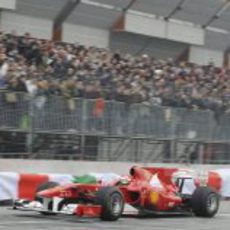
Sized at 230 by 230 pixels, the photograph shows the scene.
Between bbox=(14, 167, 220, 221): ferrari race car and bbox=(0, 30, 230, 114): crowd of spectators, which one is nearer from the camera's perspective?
bbox=(14, 167, 220, 221): ferrari race car

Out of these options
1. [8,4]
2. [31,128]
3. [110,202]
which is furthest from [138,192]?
[8,4]

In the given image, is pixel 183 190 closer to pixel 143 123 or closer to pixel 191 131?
pixel 143 123

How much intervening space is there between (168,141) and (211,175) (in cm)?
170

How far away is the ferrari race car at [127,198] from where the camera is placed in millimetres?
13398

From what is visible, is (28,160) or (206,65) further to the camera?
(206,65)

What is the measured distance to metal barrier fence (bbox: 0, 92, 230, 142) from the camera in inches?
720

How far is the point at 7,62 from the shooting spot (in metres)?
19.7

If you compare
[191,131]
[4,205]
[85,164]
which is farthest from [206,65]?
[4,205]

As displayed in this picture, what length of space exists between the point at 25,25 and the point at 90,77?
7.34 m

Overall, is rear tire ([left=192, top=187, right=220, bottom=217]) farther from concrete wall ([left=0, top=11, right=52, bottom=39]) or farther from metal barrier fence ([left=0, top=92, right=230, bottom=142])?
concrete wall ([left=0, top=11, right=52, bottom=39])

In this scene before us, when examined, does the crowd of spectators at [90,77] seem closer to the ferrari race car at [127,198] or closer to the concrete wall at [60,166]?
the concrete wall at [60,166]

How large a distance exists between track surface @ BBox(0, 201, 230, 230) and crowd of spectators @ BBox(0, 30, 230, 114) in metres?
4.67

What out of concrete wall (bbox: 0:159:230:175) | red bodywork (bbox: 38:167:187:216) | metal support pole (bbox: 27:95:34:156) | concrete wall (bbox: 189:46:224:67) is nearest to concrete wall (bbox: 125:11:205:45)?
concrete wall (bbox: 189:46:224:67)

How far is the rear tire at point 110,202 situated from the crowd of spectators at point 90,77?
213 inches
